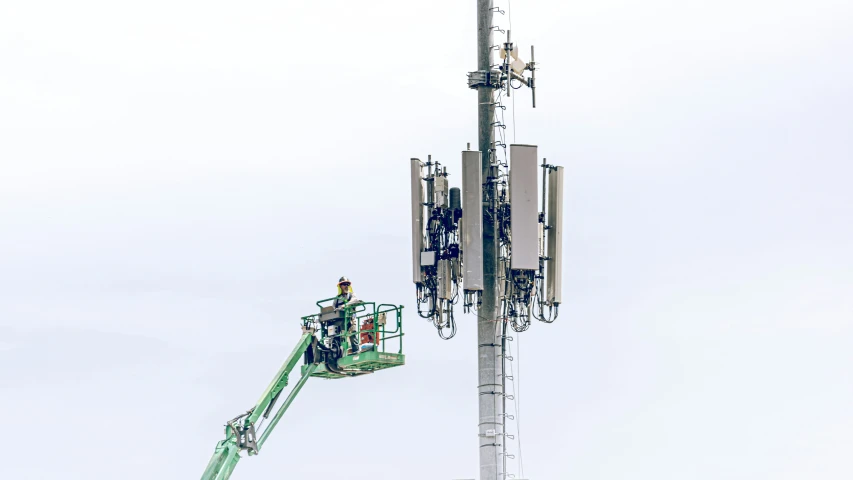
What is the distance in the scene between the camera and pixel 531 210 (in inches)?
4188

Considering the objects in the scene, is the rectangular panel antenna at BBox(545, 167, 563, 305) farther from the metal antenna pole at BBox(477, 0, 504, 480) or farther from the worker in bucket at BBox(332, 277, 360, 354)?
the worker in bucket at BBox(332, 277, 360, 354)

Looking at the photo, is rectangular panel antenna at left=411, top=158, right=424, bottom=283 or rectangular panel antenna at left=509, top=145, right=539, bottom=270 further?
rectangular panel antenna at left=411, top=158, right=424, bottom=283

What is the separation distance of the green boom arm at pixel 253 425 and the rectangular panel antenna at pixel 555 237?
361 inches

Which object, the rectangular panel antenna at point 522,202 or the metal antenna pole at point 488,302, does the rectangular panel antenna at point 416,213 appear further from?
the rectangular panel antenna at point 522,202

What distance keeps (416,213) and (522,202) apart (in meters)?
4.14

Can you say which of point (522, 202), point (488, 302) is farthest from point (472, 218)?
point (488, 302)

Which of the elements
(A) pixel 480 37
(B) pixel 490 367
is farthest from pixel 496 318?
(A) pixel 480 37

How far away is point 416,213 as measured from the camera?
4235 inches

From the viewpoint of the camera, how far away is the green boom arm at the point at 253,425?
106375 mm

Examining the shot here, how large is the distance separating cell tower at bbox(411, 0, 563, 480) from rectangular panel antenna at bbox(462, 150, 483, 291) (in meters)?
0.04

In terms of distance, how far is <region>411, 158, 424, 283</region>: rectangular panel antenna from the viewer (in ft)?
352

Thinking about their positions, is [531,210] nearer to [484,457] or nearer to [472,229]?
[472,229]

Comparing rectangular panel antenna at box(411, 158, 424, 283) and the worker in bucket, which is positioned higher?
rectangular panel antenna at box(411, 158, 424, 283)

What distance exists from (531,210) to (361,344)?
805cm
